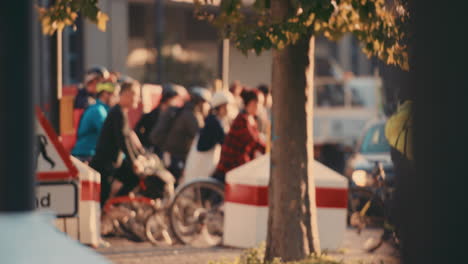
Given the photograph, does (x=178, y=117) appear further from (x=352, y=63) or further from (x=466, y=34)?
(x=352, y=63)

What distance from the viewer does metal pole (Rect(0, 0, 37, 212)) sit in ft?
7.10

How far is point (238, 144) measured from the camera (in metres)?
10.9

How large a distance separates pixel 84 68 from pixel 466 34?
100 feet

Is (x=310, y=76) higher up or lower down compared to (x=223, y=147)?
higher up

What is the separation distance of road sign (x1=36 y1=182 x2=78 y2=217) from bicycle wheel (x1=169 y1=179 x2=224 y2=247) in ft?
5.78

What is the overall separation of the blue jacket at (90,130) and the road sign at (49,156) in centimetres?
215

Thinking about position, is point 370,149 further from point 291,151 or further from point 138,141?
point 291,151

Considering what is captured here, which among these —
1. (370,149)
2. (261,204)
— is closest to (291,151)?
(261,204)

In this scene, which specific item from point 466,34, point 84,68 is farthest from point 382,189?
point 84,68

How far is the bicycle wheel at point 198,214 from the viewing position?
10.7 meters

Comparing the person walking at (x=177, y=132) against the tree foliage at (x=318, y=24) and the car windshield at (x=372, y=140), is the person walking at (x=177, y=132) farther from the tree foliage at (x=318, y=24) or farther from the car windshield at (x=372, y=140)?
the tree foliage at (x=318, y=24)

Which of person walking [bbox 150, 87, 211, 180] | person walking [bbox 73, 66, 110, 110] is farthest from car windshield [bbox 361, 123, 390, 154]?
person walking [bbox 73, 66, 110, 110]

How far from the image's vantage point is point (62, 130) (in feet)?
42.3

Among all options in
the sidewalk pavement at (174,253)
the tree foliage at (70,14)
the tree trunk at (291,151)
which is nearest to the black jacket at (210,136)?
the sidewalk pavement at (174,253)
